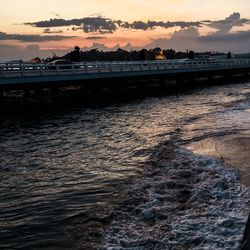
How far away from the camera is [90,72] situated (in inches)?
1401

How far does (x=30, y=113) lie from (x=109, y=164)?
14.7 meters

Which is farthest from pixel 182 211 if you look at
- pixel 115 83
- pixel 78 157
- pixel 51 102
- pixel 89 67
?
pixel 115 83

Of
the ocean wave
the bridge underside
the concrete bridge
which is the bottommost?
the ocean wave

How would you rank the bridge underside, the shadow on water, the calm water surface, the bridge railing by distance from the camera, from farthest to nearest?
the bridge underside, the bridge railing, the shadow on water, the calm water surface

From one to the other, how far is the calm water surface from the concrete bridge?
3287 mm

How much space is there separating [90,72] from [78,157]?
21.5m

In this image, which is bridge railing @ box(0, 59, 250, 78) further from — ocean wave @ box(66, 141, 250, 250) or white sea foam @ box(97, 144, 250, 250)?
ocean wave @ box(66, 141, 250, 250)

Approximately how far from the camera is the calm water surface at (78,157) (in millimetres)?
8930

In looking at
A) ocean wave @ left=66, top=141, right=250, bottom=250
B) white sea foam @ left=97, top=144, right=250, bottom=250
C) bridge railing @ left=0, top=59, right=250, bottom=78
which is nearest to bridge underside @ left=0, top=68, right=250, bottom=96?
bridge railing @ left=0, top=59, right=250, bottom=78

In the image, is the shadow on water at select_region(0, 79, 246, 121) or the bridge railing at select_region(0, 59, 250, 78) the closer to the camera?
the shadow on water at select_region(0, 79, 246, 121)

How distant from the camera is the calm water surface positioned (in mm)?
8930

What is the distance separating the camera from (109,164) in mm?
13539

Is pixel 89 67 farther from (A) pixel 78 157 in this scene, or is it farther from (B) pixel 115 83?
(A) pixel 78 157

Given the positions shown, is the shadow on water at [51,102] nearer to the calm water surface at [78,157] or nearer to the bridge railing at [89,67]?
the calm water surface at [78,157]
